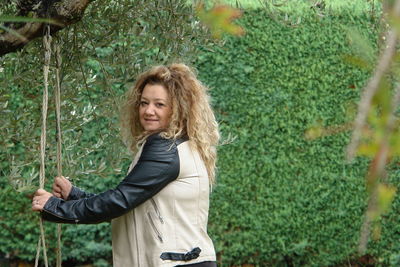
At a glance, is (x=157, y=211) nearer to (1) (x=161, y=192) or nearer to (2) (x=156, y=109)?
(1) (x=161, y=192)

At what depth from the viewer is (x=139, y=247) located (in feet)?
8.64

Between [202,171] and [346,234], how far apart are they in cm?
372

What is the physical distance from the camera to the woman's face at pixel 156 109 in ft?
8.95

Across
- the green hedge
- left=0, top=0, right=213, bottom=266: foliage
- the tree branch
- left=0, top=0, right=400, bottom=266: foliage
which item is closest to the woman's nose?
left=0, top=0, right=213, bottom=266: foliage

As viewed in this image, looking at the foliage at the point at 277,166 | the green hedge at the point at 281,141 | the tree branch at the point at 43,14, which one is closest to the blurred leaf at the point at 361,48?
the tree branch at the point at 43,14

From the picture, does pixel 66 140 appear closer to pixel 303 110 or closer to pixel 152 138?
pixel 152 138

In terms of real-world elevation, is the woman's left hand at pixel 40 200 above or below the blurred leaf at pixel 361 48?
below

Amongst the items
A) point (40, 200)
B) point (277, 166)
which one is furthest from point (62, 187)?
point (277, 166)

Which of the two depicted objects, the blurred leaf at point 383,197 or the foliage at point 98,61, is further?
the foliage at point 98,61

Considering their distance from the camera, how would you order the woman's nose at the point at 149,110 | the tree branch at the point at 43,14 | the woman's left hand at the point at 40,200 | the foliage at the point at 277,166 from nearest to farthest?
1. the tree branch at the point at 43,14
2. the woman's left hand at the point at 40,200
3. the woman's nose at the point at 149,110
4. the foliage at the point at 277,166

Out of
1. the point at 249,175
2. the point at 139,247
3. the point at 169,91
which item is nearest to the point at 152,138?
the point at 169,91

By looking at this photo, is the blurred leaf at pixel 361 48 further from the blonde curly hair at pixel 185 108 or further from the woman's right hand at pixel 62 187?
the woman's right hand at pixel 62 187

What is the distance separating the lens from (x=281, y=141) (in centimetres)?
602

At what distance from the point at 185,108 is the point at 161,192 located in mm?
352
